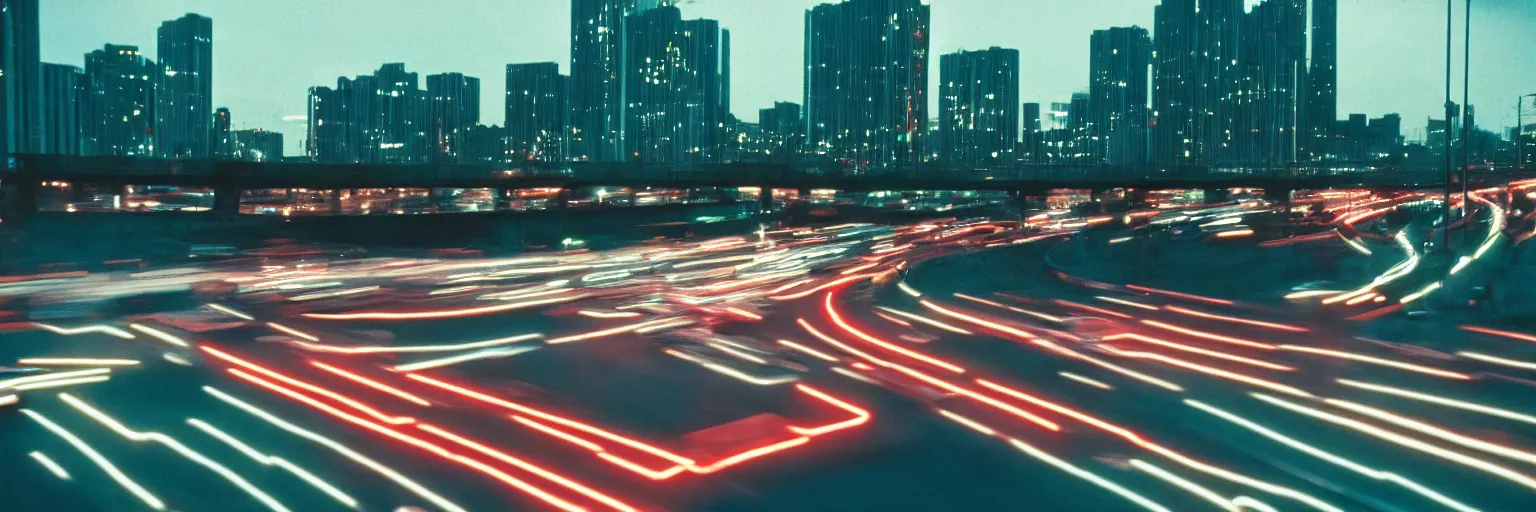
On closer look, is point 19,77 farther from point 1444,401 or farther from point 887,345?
point 1444,401

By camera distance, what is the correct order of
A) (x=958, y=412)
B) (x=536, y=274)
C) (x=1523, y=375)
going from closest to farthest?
(x=958, y=412) → (x=1523, y=375) → (x=536, y=274)

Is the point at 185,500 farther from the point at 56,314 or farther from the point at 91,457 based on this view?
the point at 56,314

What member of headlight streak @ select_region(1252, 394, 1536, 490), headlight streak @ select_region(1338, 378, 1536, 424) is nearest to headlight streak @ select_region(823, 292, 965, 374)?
headlight streak @ select_region(1252, 394, 1536, 490)

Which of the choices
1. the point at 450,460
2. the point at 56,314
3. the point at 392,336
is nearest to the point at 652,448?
the point at 450,460

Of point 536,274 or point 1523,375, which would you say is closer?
point 1523,375

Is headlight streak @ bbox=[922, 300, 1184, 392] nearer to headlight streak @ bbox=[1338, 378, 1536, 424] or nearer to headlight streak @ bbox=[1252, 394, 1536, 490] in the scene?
headlight streak @ bbox=[1252, 394, 1536, 490]

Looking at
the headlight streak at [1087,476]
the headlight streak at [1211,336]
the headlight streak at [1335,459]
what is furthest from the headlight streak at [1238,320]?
the headlight streak at [1087,476]

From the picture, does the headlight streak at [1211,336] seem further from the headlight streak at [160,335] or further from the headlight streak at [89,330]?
the headlight streak at [89,330]
